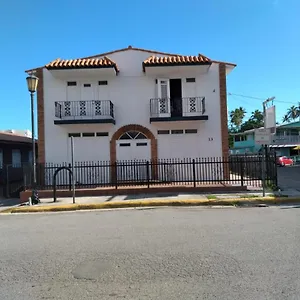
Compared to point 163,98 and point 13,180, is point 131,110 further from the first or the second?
point 13,180

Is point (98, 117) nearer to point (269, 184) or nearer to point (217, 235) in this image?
point (269, 184)

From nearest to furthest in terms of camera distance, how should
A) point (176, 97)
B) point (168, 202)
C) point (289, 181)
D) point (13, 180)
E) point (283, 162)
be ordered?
point (168, 202)
point (176, 97)
point (289, 181)
point (13, 180)
point (283, 162)

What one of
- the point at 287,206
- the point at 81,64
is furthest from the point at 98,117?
the point at 287,206

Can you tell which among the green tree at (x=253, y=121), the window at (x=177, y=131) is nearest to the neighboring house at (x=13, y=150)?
the window at (x=177, y=131)

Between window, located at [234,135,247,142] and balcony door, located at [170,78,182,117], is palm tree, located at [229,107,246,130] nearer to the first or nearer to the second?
window, located at [234,135,247,142]

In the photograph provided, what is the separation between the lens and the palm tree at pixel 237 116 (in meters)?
99.1

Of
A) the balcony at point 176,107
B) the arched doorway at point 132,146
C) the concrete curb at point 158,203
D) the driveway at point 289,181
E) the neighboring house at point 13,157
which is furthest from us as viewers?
the neighboring house at point 13,157

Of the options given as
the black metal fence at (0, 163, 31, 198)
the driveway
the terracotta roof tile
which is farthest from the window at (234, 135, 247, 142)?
the black metal fence at (0, 163, 31, 198)

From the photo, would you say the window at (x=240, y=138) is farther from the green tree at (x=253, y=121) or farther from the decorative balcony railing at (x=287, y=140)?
the green tree at (x=253, y=121)

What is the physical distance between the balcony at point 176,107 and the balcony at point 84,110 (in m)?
2.30

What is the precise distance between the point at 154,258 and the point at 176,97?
1364cm

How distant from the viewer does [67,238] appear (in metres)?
6.89

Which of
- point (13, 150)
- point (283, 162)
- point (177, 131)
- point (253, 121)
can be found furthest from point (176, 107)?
point (253, 121)

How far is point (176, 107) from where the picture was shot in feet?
58.0
